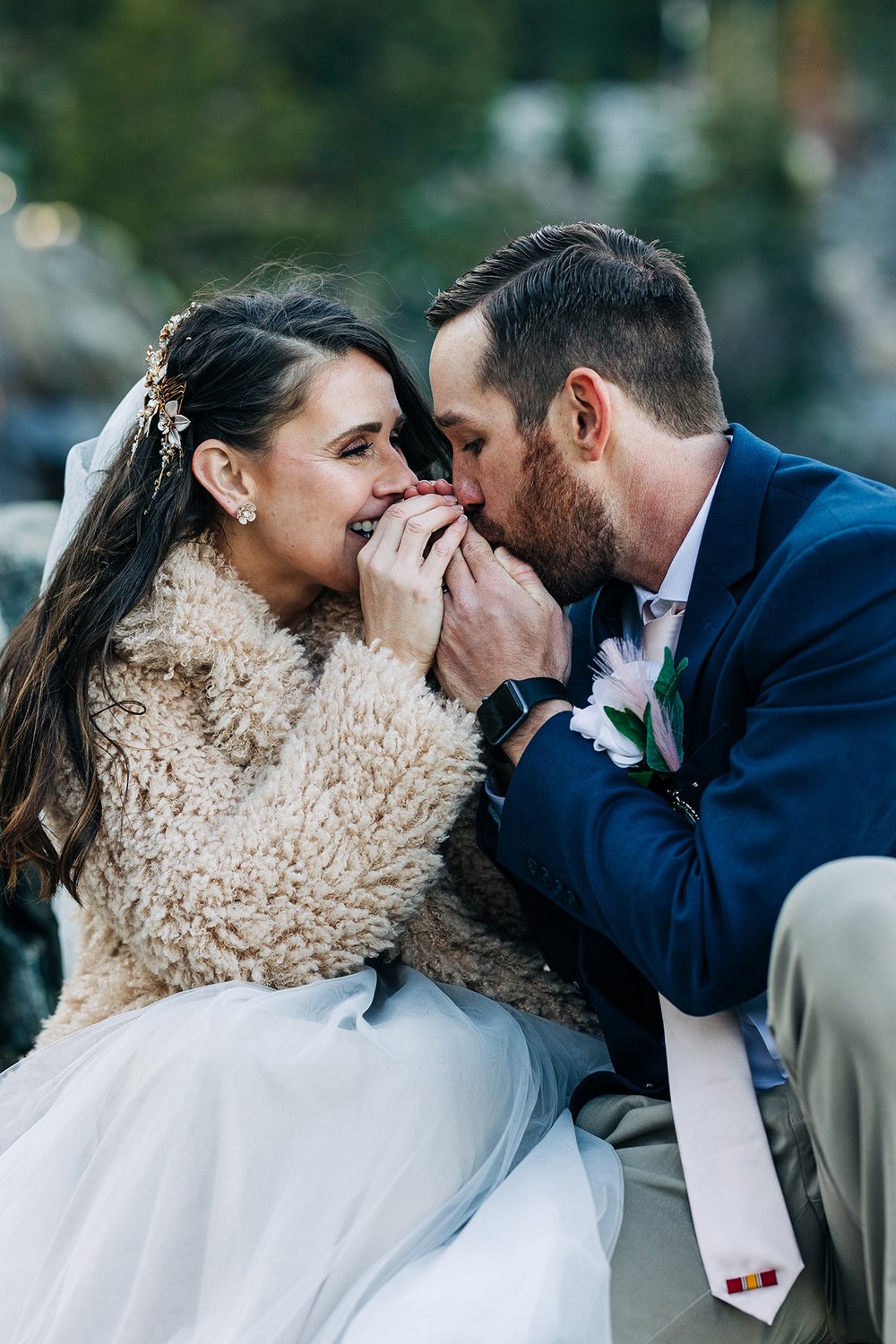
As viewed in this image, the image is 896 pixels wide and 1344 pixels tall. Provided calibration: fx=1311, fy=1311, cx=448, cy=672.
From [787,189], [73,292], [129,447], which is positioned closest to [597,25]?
[787,189]

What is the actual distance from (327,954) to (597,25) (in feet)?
107

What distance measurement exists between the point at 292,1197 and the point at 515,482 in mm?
1425

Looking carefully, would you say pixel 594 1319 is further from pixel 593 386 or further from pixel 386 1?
pixel 386 1

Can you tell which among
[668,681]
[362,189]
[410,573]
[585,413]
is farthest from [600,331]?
[362,189]

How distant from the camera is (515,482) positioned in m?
2.70

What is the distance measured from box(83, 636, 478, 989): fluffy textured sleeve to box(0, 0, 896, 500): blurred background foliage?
9.07m

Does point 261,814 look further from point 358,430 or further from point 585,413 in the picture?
point 585,413

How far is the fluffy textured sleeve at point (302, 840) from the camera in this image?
2.45 metres

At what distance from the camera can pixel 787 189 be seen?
19.9 m

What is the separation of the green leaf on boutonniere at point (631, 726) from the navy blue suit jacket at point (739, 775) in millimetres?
79

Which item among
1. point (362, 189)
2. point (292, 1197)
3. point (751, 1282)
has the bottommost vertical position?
point (751, 1282)

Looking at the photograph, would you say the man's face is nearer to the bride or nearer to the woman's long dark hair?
the bride

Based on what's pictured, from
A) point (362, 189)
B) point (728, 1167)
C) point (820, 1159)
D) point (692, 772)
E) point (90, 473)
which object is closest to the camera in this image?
point (820, 1159)

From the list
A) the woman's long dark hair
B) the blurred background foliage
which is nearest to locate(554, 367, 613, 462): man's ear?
the woman's long dark hair
